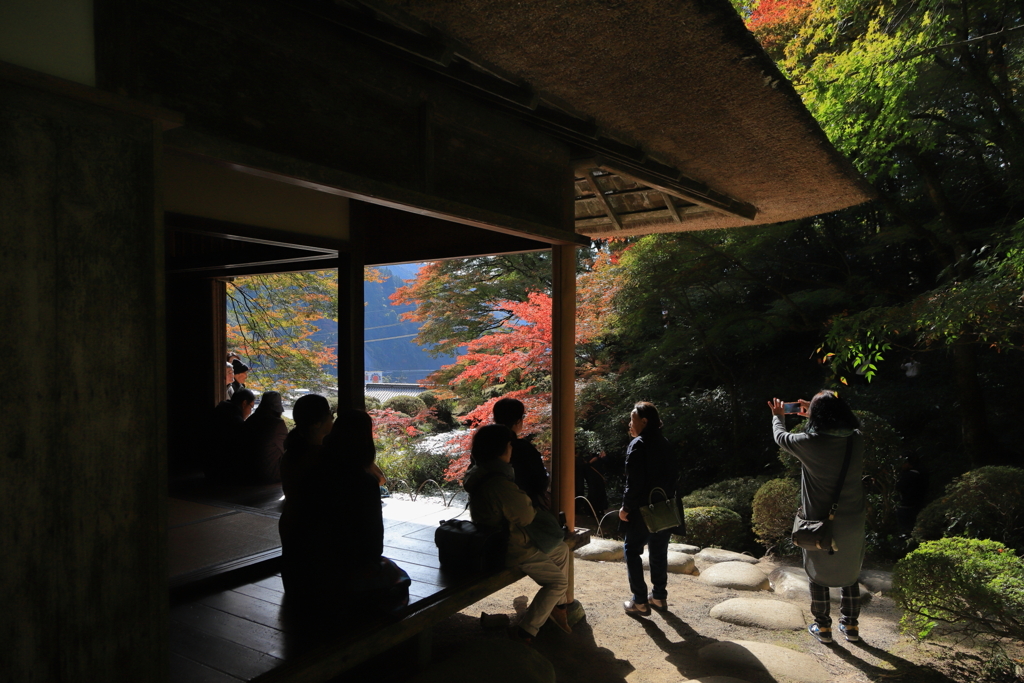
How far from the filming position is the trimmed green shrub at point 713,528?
822 centimetres

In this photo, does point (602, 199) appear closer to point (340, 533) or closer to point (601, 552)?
point (601, 552)

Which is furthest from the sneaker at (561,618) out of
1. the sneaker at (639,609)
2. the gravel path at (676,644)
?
the sneaker at (639,609)

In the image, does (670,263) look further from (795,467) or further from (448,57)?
(448,57)

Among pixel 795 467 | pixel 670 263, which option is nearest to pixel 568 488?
pixel 795 467

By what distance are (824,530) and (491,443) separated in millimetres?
2398

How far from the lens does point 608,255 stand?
38.1 feet

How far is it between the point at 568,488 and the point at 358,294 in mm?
2598

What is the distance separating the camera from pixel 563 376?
4.64m

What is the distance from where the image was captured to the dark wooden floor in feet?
8.77

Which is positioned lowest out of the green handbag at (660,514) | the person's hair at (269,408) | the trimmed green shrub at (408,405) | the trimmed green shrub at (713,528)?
the trimmed green shrub at (713,528)

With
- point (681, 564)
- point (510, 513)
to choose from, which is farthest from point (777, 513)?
point (510, 513)

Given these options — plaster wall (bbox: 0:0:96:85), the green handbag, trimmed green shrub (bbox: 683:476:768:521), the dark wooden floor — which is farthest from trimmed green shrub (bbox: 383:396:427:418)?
plaster wall (bbox: 0:0:96:85)

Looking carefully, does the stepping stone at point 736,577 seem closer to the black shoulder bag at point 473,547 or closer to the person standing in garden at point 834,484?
the person standing in garden at point 834,484

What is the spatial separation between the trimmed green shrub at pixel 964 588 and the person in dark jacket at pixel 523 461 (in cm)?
236
